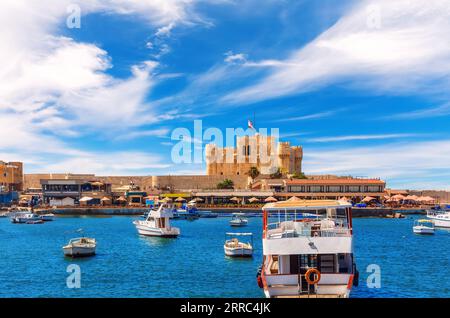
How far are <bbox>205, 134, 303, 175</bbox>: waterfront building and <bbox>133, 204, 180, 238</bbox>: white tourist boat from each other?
9236 cm

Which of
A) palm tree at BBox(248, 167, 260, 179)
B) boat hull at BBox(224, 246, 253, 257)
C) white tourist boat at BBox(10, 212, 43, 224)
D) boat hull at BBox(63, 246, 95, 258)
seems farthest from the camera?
palm tree at BBox(248, 167, 260, 179)

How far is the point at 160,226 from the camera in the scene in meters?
59.7

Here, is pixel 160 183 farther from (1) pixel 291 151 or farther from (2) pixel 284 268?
(2) pixel 284 268

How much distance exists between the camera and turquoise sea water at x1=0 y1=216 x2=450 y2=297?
95.1 feet

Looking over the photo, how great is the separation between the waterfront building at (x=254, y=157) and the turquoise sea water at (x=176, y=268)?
96.3 metres

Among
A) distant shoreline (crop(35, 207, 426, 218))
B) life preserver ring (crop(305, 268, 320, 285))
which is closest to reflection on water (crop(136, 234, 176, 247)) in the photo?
life preserver ring (crop(305, 268, 320, 285))

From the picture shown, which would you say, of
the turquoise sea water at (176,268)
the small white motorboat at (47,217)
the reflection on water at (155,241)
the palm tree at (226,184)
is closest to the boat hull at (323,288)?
the turquoise sea water at (176,268)

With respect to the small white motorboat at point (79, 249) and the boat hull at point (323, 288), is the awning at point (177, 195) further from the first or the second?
the boat hull at point (323, 288)

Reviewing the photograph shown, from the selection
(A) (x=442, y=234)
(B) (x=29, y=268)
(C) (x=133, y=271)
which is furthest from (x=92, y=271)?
(A) (x=442, y=234)

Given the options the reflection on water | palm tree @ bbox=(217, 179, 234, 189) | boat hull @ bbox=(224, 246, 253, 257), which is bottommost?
the reflection on water

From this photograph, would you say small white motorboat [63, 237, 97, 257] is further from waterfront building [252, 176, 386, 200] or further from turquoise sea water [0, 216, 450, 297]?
waterfront building [252, 176, 386, 200]

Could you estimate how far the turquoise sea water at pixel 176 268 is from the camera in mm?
28984

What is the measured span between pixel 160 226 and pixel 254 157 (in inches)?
3904

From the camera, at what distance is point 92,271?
117ft
